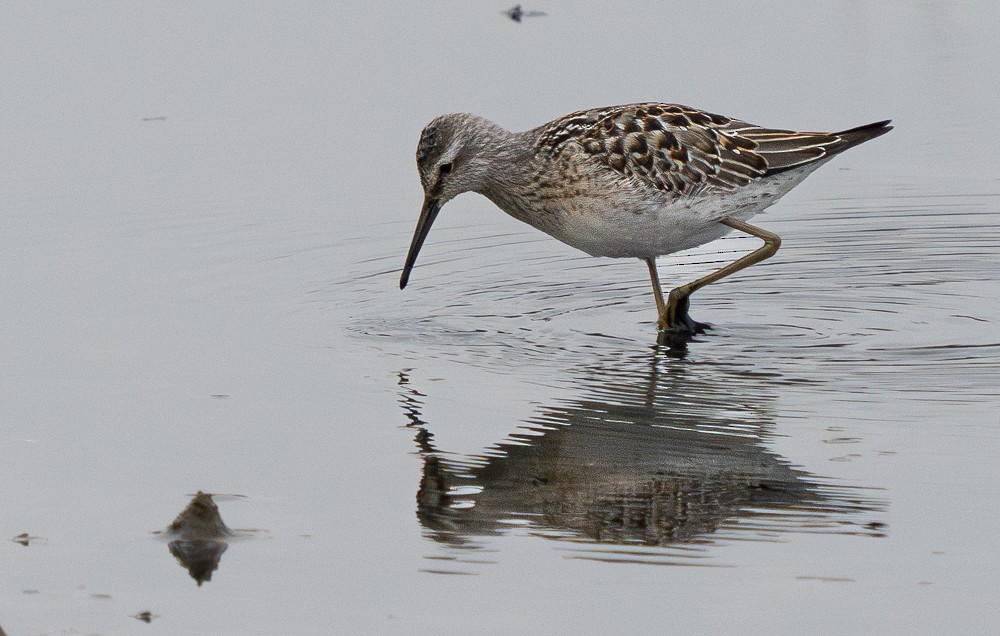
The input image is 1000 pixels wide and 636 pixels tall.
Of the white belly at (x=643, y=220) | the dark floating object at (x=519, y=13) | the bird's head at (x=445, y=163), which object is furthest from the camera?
the dark floating object at (x=519, y=13)

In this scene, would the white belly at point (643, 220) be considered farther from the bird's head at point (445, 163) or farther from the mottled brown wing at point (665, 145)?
the bird's head at point (445, 163)

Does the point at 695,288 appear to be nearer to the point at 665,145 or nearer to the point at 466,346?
the point at 665,145

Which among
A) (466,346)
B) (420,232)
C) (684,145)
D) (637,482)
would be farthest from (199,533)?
(684,145)

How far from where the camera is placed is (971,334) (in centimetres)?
983

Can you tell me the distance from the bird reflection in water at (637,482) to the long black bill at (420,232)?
181 centimetres

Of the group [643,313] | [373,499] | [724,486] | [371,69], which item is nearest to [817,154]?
[643,313]

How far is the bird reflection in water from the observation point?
6660 mm

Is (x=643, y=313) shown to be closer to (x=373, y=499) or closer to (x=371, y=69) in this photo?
(x=373, y=499)

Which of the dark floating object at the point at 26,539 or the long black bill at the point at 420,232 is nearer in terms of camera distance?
the dark floating object at the point at 26,539

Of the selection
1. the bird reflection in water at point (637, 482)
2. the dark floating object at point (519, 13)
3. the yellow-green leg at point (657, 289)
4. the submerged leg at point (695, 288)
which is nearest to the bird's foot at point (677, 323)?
the submerged leg at point (695, 288)

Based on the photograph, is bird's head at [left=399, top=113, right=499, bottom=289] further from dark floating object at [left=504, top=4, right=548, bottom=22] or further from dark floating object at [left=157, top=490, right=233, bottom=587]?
dark floating object at [left=504, top=4, right=548, bottom=22]

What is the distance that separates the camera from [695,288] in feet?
A: 34.5

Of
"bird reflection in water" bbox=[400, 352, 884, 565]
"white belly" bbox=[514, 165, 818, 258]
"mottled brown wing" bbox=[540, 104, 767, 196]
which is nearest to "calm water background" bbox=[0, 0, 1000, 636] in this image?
"bird reflection in water" bbox=[400, 352, 884, 565]

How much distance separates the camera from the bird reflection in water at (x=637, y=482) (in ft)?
21.9
